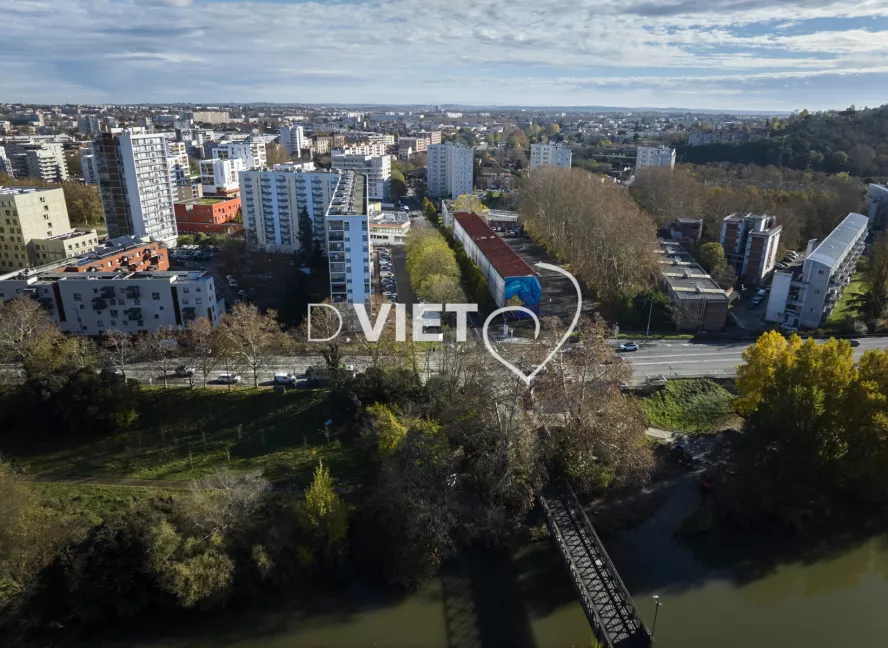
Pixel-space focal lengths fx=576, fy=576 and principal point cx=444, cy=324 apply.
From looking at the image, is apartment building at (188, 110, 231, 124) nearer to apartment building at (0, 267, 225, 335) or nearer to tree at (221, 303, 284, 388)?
apartment building at (0, 267, 225, 335)

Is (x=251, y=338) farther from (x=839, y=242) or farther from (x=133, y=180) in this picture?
(x=839, y=242)

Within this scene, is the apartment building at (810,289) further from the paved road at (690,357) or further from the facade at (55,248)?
the facade at (55,248)

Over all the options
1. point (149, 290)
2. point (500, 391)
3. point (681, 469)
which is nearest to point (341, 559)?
point (500, 391)

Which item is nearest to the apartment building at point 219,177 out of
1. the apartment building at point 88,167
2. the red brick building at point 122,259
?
the apartment building at point 88,167

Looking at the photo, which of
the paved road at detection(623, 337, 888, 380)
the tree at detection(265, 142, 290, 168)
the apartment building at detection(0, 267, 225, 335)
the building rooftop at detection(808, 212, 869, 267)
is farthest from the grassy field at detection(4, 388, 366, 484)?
the tree at detection(265, 142, 290, 168)

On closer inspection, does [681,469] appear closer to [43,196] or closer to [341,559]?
[341,559]

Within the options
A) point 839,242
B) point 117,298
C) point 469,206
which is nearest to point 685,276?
point 839,242
